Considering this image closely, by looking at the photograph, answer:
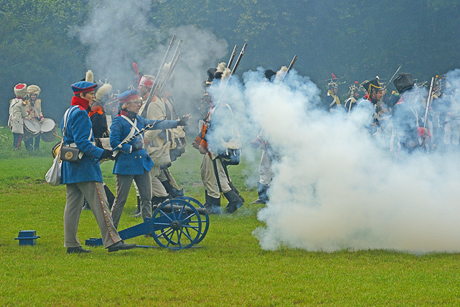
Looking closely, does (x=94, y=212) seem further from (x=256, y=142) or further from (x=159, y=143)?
(x=256, y=142)

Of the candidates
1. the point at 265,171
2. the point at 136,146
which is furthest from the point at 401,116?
the point at 136,146

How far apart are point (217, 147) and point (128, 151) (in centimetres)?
268

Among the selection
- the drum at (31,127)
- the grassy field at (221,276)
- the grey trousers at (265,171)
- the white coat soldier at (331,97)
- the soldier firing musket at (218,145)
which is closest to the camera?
the grassy field at (221,276)

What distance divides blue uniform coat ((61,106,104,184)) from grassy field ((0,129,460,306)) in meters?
0.96

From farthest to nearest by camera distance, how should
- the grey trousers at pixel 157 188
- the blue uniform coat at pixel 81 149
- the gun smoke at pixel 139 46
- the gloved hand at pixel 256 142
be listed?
the gun smoke at pixel 139 46
the gloved hand at pixel 256 142
the grey trousers at pixel 157 188
the blue uniform coat at pixel 81 149

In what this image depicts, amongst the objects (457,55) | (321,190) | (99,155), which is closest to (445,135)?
(321,190)

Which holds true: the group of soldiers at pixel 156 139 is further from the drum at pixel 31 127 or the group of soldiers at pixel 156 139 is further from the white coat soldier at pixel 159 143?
the drum at pixel 31 127

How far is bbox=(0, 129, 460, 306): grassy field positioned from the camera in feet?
19.3

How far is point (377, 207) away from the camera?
802 cm

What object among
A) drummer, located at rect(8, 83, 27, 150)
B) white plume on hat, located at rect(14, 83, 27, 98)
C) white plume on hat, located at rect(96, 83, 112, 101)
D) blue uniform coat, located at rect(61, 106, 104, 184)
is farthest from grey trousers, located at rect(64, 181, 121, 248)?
white plume on hat, located at rect(14, 83, 27, 98)

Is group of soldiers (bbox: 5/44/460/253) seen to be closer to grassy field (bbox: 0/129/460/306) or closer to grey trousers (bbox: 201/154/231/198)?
grey trousers (bbox: 201/154/231/198)

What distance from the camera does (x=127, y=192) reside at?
866 centimetres

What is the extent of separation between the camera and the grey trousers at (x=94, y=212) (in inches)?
311

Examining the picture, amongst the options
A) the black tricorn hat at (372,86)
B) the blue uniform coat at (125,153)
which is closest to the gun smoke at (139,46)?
the black tricorn hat at (372,86)
